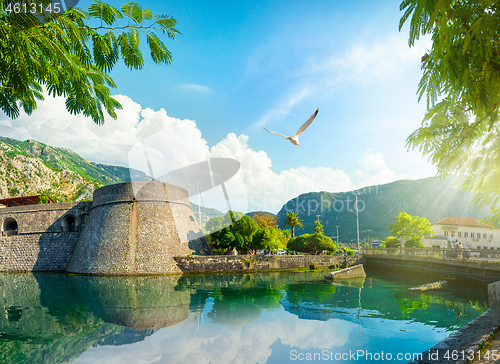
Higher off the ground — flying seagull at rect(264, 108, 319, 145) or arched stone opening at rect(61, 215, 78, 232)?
flying seagull at rect(264, 108, 319, 145)

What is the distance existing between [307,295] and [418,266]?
52.6 feet

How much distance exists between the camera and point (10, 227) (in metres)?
34.2

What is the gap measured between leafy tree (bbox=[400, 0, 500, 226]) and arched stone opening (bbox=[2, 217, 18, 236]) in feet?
140

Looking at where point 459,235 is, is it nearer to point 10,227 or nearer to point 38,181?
point 10,227

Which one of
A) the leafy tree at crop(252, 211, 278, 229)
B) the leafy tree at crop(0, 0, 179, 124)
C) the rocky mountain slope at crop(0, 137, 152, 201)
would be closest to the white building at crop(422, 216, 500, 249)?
the leafy tree at crop(252, 211, 278, 229)

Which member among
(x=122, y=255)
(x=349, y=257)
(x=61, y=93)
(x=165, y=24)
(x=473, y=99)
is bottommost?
(x=349, y=257)

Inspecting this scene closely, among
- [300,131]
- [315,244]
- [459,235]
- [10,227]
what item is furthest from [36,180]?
[459,235]

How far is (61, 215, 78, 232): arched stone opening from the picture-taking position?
1245 inches

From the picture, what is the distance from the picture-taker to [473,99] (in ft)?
13.0

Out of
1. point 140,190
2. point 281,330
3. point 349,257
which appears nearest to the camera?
point 281,330

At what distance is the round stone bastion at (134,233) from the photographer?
1016 inches

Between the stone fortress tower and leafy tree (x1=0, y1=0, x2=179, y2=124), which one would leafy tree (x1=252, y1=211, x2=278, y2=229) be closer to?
the stone fortress tower

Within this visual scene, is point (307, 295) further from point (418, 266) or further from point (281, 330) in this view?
point (418, 266)

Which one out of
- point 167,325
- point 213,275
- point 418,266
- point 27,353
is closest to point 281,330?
point 167,325
